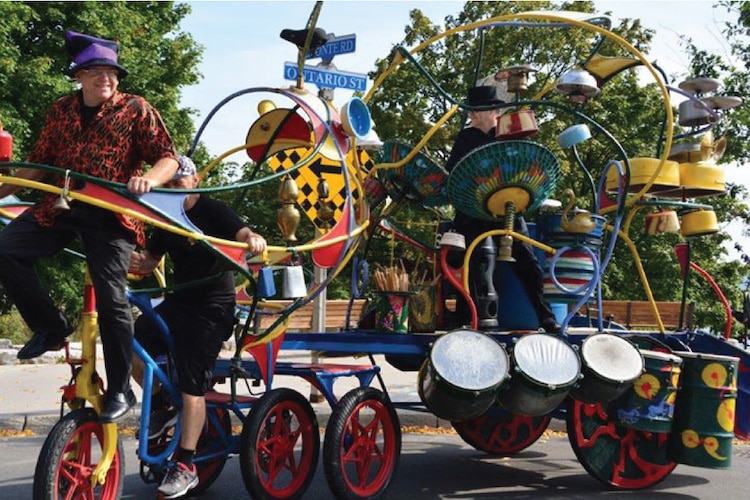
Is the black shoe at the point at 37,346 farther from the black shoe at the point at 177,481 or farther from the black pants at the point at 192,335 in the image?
the black shoe at the point at 177,481

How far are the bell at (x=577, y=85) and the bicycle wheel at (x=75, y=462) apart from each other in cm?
319

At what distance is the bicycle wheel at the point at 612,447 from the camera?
18.0 feet

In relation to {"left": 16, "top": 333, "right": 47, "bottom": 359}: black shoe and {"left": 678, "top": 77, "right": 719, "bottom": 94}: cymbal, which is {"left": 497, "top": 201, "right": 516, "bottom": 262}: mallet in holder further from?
{"left": 16, "top": 333, "right": 47, "bottom": 359}: black shoe

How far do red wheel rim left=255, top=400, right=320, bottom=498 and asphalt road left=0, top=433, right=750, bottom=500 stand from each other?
0.46m

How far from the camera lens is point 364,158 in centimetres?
645

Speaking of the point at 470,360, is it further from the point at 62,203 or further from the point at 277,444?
the point at 62,203

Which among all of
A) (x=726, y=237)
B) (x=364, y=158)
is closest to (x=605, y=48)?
(x=726, y=237)

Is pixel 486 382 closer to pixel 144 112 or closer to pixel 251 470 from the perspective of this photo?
pixel 251 470

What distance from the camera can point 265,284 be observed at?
4570 mm

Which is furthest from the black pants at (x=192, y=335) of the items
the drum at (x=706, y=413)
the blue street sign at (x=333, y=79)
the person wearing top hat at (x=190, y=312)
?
the blue street sign at (x=333, y=79)

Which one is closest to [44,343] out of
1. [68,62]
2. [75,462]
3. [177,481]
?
[75,462]

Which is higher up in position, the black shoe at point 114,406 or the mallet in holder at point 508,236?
the mallet in holder at point 508,236

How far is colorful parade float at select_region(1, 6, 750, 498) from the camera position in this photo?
15.7 ft

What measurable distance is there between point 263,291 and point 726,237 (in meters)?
18.5
